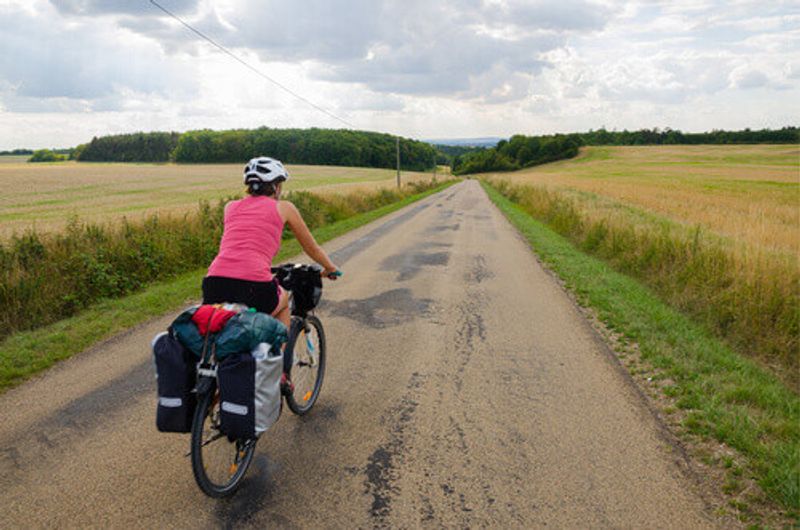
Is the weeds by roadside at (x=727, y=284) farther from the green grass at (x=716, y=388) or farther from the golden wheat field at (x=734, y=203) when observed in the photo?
the golden wheat field at (x=734, y=203)

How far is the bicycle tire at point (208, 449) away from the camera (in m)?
2.76

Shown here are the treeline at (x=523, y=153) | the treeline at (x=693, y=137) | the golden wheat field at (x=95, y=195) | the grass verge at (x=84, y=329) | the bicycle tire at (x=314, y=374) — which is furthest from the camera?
the treeline at (x=523, y=153)

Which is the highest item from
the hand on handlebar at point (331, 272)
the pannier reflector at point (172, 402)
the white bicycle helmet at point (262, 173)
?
the white bicycle helmet at point (262, 173)

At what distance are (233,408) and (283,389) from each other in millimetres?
965

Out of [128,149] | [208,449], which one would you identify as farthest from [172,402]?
[128,149]

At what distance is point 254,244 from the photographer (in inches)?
127

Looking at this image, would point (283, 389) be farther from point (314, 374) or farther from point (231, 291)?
point (231, 291)

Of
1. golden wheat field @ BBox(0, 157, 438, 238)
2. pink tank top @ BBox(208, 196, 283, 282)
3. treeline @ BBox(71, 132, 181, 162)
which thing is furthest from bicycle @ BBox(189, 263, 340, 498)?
treeline @ BBox(71, 132, 181, 162)

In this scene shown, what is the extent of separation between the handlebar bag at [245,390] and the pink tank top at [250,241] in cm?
58

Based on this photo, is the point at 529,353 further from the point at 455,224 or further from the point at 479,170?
the point at 479,170

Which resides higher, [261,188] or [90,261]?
[261,188]

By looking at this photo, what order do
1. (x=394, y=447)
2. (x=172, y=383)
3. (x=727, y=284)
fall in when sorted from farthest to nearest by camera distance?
(x=727, y=284) → (x=394, y=447) → (x=172, y=383)

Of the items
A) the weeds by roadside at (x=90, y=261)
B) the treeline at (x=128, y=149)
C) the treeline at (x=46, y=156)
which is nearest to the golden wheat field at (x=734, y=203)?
the weeds by roadside at (x=90, y=261)

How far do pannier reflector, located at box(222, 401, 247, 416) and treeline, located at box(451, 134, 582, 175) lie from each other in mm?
121329
